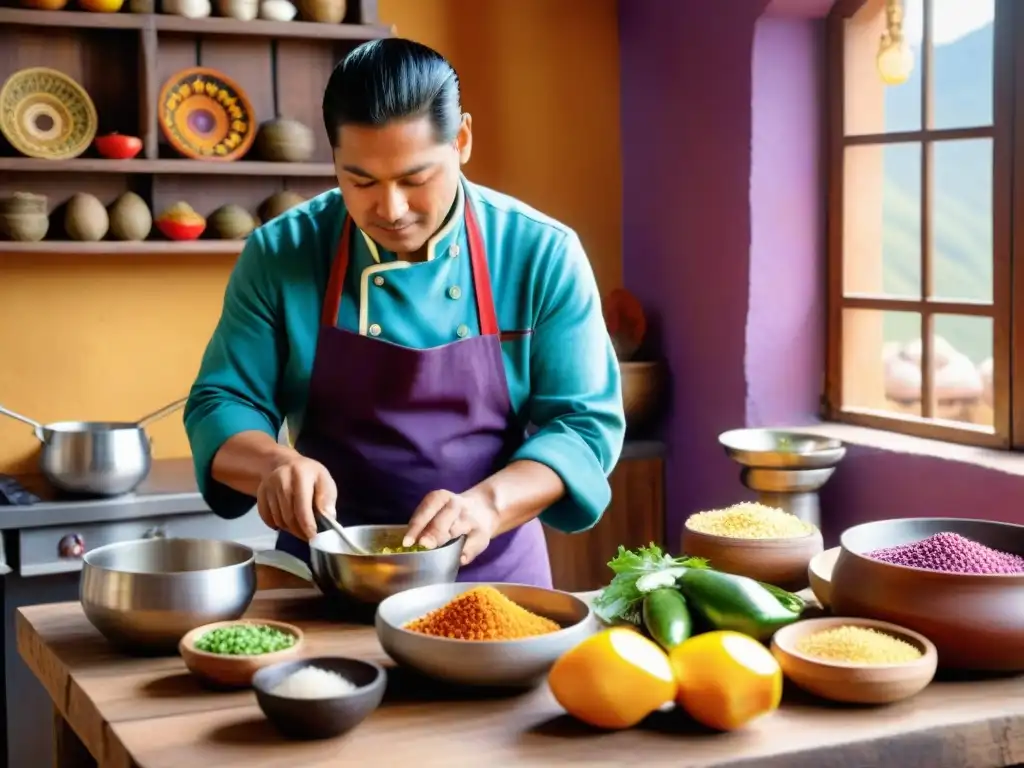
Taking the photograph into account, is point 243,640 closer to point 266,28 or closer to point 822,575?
point 822,575

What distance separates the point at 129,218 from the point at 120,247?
3.4 inches

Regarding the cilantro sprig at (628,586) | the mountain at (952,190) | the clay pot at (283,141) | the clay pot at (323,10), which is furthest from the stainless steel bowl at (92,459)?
the mountain at (952,190)

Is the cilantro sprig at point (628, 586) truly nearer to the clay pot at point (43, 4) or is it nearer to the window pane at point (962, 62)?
the window pane at point (962, 62)

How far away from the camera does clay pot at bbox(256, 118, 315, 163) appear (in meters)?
3.50

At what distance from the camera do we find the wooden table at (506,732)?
118cm

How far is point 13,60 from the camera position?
3348mm

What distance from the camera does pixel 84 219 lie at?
3312 millimetres

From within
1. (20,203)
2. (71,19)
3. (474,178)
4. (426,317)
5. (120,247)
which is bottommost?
(426,317)

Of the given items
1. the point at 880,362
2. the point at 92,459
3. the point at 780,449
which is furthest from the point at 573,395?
the point at 880,362

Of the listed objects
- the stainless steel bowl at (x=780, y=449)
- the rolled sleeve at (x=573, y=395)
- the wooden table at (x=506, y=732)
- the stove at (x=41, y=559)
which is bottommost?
the stove at (x=41, y=559)

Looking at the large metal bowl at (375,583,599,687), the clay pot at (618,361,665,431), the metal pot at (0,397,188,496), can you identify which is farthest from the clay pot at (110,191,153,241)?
the large metal bowl at (375,583,599,687)

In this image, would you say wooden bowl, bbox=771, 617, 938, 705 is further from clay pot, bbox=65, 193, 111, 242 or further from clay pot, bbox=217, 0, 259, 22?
clay pot, bbox=217, 0, 259, 22

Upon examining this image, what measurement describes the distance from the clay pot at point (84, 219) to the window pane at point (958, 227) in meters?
2.12

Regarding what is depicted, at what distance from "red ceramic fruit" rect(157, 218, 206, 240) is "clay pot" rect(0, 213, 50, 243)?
1.01ft
